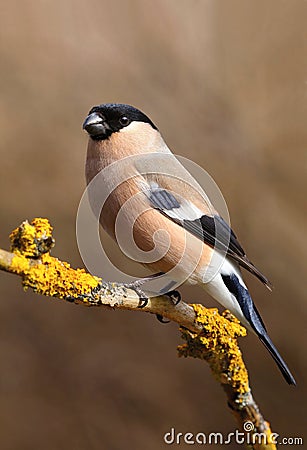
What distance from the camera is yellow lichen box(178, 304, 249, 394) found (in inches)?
42.1

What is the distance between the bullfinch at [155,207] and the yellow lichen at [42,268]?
6.3 inches

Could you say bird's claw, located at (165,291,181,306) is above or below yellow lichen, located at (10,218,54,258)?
above

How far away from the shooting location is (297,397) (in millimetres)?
1485

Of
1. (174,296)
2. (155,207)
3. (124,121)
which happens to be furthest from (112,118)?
(174,296)

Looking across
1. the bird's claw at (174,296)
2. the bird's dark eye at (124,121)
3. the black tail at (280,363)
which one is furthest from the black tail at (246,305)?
the bird's dark eye at (124,121)

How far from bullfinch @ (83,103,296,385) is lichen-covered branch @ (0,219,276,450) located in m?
0.06

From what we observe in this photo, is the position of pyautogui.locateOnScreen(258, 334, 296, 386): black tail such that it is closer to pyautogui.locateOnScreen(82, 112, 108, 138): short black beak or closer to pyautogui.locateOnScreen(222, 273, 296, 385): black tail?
pyautogui.locateOnScreen(222, 273, 296, 385): black tail

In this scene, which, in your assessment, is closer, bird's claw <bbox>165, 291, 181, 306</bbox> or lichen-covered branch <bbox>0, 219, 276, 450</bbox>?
lichen-covered branch <bbox>0, 219, 276, 450</bbox>

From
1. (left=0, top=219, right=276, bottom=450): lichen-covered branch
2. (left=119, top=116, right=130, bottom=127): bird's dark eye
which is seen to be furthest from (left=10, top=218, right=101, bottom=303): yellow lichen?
(left=119, top=116, right=130, bottom=127): bird's dark eye

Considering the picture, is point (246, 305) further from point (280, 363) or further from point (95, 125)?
point (95, 125)

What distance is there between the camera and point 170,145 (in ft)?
4.82

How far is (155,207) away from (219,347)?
0.26m

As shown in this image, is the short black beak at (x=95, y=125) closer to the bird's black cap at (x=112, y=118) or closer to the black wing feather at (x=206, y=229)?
the bird's black cap at (x=112, y=118)

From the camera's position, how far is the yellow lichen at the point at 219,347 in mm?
1070
